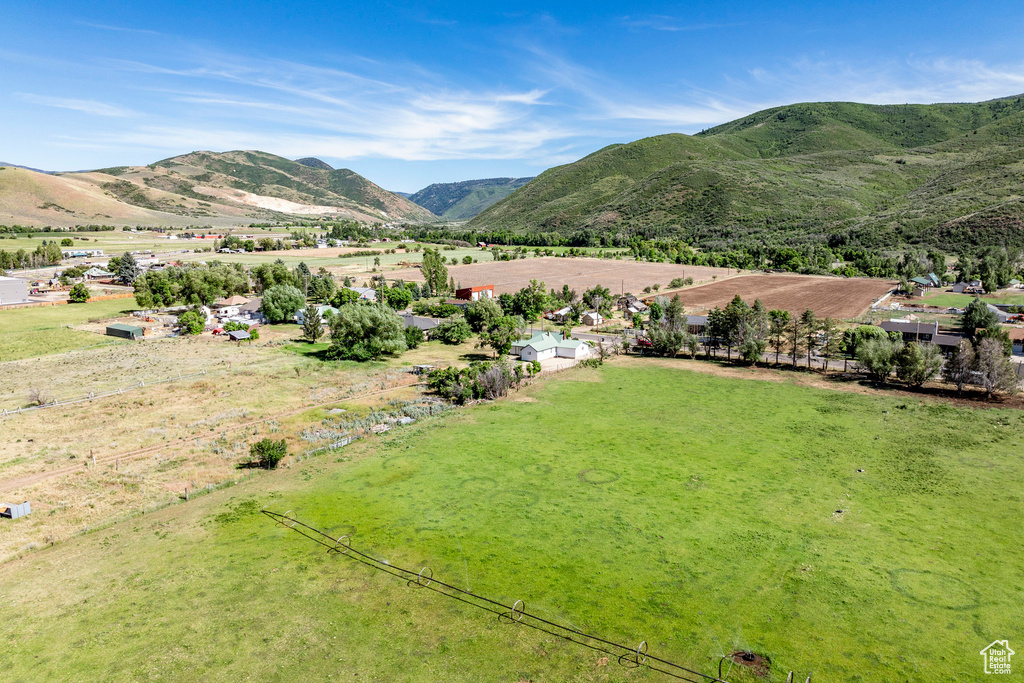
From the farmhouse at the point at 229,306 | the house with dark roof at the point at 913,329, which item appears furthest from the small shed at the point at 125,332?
the house with dark roof at the point at 913,329

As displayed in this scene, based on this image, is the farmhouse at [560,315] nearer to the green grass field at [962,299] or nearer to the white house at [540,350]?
the white house at [540,350]

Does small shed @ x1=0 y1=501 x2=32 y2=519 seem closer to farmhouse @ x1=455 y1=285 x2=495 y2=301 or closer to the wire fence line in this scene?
the wire fence line

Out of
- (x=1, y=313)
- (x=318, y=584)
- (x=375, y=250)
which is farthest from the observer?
(x=375, y=250)

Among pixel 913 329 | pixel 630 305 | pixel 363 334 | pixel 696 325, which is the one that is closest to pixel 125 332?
pixel 363 334

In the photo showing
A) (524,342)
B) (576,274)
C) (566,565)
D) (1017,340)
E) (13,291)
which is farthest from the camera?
(576,274)

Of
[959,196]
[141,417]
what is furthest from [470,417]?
[959,196]

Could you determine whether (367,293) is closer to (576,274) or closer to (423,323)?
(423,323)

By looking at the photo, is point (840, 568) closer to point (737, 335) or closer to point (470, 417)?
point (470, 417)
